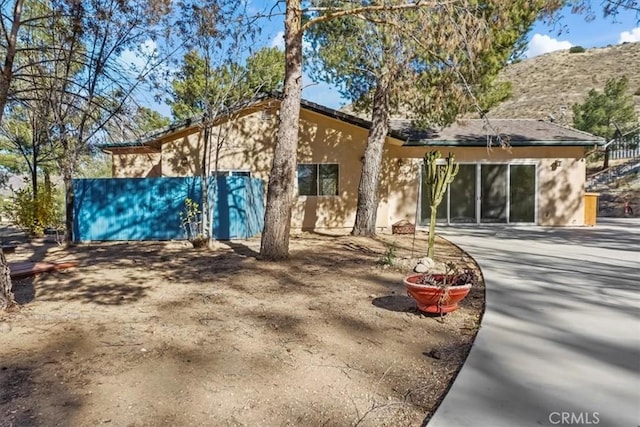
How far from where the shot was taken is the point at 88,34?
8.96 metres

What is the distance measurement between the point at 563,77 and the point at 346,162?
146 feet

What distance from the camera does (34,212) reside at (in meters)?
12.8

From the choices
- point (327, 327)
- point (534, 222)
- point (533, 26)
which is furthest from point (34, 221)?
point (534, 222)

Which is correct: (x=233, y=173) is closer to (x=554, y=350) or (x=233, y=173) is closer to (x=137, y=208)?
(x=137, y=208)

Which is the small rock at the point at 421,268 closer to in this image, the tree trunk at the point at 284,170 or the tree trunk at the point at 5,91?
the tree trunk at the point at 284,170

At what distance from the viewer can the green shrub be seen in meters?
12.8

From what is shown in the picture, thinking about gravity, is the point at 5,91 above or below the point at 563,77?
below

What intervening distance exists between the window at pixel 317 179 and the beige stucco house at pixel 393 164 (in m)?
0.03

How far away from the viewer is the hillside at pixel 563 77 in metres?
39.4

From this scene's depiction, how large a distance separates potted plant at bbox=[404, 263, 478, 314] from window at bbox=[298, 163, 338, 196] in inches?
362

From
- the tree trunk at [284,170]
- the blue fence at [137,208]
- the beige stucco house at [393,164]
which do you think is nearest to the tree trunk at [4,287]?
the tree trunk at [284,170]

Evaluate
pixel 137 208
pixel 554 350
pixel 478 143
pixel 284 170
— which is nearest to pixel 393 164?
pixel 478 143

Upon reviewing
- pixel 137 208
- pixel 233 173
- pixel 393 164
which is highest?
pixel 393 164

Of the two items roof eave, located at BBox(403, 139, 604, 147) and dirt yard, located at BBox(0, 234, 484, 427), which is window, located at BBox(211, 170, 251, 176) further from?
dirt yard, located at BBox(0, 234, 484, 427)
